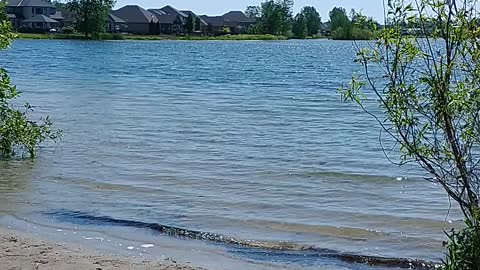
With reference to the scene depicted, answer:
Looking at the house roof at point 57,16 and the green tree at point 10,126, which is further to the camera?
the house roof at point 57,16

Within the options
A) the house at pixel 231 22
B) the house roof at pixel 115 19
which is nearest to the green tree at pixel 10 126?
the house roof at pixel 115 19

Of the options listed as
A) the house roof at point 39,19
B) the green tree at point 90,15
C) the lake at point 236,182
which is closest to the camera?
the lake at point 236,182

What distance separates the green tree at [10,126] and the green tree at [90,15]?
98.2 m

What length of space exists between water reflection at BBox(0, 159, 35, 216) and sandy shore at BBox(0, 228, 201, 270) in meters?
2.41

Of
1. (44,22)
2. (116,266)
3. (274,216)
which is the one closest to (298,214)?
(274,216)

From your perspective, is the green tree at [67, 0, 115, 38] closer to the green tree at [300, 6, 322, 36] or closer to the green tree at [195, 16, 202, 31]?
the green tree at [195, 16, 202, 31]

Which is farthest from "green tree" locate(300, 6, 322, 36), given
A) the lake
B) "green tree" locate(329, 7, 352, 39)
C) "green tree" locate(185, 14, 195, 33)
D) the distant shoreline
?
"green tree" locate(329, 7, 352, 39)

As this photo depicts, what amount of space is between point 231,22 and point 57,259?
153 m

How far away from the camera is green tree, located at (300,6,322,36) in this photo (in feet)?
519

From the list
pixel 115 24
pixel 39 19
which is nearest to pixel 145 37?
pixel 115 24

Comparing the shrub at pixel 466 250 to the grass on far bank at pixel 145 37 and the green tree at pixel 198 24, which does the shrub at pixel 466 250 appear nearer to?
the grass on far bank at pixel 145 37

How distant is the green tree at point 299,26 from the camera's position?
160 m

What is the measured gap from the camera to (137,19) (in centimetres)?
13362

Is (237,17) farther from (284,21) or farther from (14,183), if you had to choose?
(14,183)
